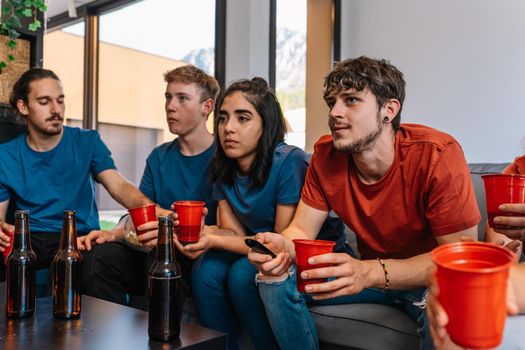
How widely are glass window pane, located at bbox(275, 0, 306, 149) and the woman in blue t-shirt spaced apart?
144 centimetres

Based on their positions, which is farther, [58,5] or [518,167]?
[58,5]

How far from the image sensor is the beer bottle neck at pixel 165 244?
115cm

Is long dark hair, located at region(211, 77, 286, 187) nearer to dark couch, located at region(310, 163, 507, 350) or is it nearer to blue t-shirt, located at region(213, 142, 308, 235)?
blue t-shirt, located at region(213, 142, 308, 235)

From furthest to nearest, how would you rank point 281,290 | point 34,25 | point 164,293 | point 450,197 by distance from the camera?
point 34,25, point 281,290, point 450,197, point 164,293

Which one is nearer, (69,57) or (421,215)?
(421,215)

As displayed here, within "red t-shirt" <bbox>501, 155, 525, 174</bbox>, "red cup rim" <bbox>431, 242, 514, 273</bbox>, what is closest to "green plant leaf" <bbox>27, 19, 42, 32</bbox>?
"red t-shirt" <bbox>501, 155, 525, 174</bbox>

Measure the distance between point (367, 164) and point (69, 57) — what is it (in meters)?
4.82

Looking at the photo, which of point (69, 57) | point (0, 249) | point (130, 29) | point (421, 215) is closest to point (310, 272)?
point (421, 215)

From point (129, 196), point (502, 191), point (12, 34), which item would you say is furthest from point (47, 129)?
point (502, 191)

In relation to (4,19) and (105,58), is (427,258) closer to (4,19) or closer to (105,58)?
→ (4,19)

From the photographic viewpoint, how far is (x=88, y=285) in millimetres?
2051

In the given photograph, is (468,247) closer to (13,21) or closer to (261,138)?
(261,138)

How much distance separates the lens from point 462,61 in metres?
2.73

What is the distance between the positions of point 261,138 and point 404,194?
68 centimetres
